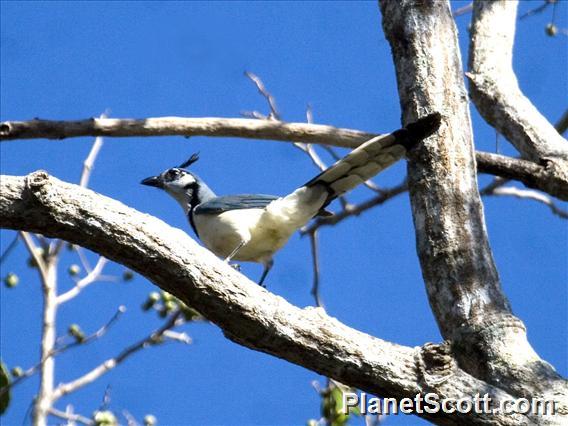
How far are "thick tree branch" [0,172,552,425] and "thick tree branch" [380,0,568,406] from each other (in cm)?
34

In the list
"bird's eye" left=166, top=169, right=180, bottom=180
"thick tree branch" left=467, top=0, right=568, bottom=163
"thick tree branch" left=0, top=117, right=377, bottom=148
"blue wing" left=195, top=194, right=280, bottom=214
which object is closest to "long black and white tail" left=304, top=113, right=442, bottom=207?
"thick tree branch" left=0, top=117, right=377, bottom=148

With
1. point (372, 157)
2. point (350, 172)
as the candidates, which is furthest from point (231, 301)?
point (350, 172)

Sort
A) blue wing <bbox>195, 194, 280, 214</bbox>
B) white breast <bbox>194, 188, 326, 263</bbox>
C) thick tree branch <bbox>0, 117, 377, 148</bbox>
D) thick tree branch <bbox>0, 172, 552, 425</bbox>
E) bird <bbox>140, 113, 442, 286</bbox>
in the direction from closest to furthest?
1. thick tree branch <bbox>0, 172, 552, 425</bbox>
2. bird <bbox>140, 113, 442, 286</bbox>
3. thick tree branch <bbox>0, 117, 377, 148</bbox>
4. white breast <bbox>194, 188, 326, 263</bbox>
5. blue wing <bbox>195, 194, 280, 214</bbox>

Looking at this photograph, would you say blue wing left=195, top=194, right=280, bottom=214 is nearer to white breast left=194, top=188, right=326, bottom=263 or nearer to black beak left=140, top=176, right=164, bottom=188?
white breast left=194, top=188, right=326, bottom=263

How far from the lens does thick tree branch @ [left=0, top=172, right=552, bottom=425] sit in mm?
3197

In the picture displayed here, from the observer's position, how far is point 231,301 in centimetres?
336

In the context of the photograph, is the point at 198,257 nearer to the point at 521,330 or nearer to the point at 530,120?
the point at 521,330

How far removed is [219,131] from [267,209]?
0.64 meters

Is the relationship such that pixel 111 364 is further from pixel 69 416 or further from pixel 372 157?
pixel 372 157

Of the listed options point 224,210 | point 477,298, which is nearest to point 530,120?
point 477,298

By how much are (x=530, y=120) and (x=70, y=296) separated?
151 inches

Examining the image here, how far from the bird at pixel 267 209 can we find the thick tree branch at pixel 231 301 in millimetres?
1548

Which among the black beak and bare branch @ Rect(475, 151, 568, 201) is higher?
the black beak

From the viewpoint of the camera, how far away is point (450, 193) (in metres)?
4.46
